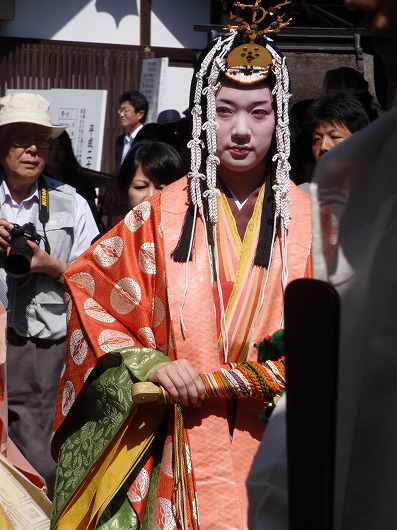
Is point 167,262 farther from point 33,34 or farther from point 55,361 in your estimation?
point 33,34

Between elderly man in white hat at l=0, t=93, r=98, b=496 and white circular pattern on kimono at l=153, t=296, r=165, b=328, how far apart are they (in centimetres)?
162

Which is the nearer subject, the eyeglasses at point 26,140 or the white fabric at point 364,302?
the white fabric at point 364,302

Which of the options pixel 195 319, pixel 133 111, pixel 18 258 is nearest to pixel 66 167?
pixel 18 258

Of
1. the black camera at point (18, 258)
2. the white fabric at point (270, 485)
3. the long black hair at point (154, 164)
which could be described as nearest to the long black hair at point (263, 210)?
the long black hair at point (154, 164)

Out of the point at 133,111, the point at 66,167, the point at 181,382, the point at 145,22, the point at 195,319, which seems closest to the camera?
the point at 181,382

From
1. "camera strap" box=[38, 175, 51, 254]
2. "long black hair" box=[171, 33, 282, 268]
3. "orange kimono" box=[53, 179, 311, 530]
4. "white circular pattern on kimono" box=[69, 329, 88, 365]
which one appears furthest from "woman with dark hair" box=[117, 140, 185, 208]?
"white circular pattern on kimono" box=[69, 329, 88, 365]

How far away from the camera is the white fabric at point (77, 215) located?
5.23m

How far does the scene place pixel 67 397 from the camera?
3.65 meters

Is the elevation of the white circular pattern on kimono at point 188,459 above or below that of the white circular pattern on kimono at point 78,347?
below

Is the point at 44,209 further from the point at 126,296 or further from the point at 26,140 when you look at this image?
the point at 126,296

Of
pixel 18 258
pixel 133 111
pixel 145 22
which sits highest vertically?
pixel 145 22

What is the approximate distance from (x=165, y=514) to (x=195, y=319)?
615 millimetres

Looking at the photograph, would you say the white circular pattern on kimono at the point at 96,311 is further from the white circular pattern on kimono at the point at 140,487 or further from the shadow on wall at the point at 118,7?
the shadow on wall at the point at 118,7

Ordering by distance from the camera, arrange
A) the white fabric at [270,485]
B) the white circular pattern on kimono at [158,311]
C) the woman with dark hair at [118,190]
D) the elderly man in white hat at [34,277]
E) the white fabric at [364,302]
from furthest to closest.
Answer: the woman with dark hair at [118,190] < the elderly man in white hat at [34,277] < the white circular pattern on kimono at [158,311] < the white fabric at [270,485] < the white fabric at [364,302]
